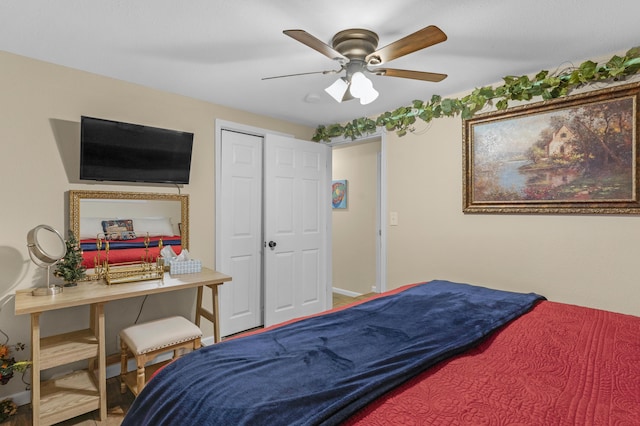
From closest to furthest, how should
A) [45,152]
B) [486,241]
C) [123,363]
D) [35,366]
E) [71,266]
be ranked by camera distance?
[35,366], [71,266], [45,152], [123,363], [486,241]

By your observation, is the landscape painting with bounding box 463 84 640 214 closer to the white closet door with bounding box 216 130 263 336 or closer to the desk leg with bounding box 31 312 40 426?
the white closet door with bounding box 216 130 263 336

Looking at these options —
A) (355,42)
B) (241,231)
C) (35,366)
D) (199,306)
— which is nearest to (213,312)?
(199,306)

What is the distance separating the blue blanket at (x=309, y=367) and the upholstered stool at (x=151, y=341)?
2.98ft

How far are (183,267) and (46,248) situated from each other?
89cm

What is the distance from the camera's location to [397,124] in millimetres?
3346

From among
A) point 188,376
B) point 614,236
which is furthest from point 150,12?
point 614,236

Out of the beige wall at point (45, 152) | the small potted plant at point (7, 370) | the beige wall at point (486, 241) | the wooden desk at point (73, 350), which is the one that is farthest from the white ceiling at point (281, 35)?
the small potted plant at point (7, 370)

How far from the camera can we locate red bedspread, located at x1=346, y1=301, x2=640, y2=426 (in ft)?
2.93

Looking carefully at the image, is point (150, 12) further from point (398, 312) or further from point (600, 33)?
point (600, 33)

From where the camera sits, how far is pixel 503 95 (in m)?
2.64

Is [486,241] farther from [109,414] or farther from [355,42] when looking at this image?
[109,414]

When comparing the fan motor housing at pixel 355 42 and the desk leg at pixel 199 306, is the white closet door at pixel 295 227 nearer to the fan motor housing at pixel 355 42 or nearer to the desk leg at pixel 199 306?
the desk leg at pixel 199 306

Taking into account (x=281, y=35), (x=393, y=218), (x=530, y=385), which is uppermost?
(x=281, y=35)

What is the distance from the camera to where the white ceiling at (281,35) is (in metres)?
1.70
